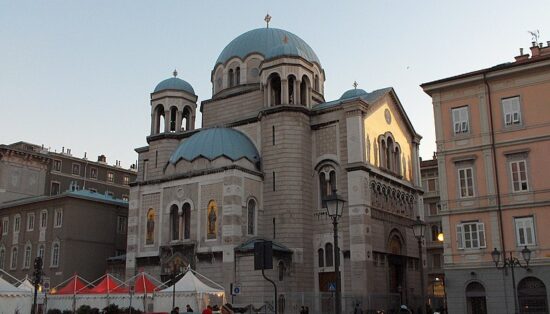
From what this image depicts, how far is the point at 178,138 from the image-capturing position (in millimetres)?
50594

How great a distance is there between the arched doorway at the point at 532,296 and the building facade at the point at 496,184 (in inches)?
1.8

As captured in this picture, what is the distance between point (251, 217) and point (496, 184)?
1762 centimetres

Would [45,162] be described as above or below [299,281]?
above

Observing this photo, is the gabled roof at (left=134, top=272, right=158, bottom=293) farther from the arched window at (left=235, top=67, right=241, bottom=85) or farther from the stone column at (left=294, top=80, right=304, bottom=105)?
the arched window at (left=235, top=67, right=241, bottom=85)

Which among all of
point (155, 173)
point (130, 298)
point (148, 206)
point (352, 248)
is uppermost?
point (155, 173)

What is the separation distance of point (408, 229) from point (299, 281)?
11419 millimetres

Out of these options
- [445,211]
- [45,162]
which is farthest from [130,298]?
[45,162]

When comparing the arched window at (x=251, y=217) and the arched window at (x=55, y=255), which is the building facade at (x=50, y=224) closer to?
the arched window at (x=55, y=255)

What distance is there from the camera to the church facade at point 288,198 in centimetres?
4041

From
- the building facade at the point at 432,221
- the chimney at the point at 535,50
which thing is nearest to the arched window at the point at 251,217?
the chimney at the point at 535,50

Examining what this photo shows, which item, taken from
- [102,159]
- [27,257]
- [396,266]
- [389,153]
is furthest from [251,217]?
[102,159]

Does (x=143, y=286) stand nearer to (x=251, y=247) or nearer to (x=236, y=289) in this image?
(x=236, y=289)

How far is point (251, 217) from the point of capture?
42.4 m

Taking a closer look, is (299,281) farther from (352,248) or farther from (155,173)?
(155,173)
